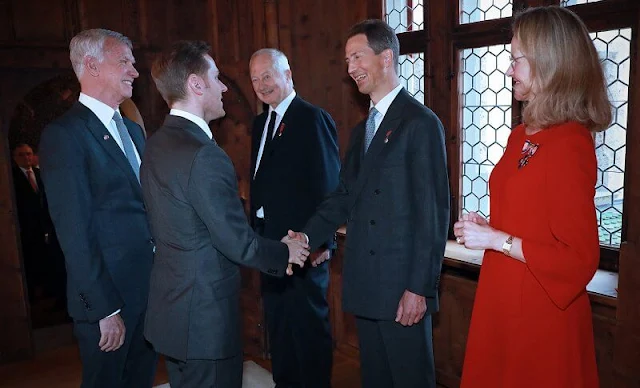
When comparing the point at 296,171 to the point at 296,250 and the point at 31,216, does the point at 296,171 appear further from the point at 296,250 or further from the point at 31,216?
the point at 31,216

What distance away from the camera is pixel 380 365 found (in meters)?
2.36

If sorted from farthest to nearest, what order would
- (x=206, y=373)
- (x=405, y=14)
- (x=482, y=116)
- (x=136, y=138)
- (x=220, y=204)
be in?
(x=405, y=14), (x=482, y=116), (x=136, y=138), (x=206, y=373), (x=220, y=204)

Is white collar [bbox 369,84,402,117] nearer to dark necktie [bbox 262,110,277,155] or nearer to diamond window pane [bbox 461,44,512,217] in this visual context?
dark necktie [bbox 262,110,277,155]

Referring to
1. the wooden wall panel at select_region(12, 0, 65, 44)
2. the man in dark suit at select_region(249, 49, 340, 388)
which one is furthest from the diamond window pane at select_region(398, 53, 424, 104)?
the wooden wall panel at select_region(12, 0, 65, 44)

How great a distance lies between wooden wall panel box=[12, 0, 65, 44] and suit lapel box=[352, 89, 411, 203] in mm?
2934

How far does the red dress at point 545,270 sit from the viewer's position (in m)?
1.58

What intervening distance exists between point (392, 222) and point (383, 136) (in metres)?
0.34

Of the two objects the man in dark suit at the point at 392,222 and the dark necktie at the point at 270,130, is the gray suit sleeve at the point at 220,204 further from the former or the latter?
the dark necktie at the point at 270,130

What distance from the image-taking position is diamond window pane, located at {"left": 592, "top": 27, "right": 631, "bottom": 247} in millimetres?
2676

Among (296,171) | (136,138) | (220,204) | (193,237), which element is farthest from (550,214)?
(136,138)

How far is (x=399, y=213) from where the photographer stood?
2.21 meters

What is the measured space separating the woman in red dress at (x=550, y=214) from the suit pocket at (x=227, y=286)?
0.83m

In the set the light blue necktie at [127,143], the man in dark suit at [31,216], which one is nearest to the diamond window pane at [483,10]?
the light blue necktie at [127,143]

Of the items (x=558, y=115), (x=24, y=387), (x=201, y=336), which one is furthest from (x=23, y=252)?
(x=558, y=115)
